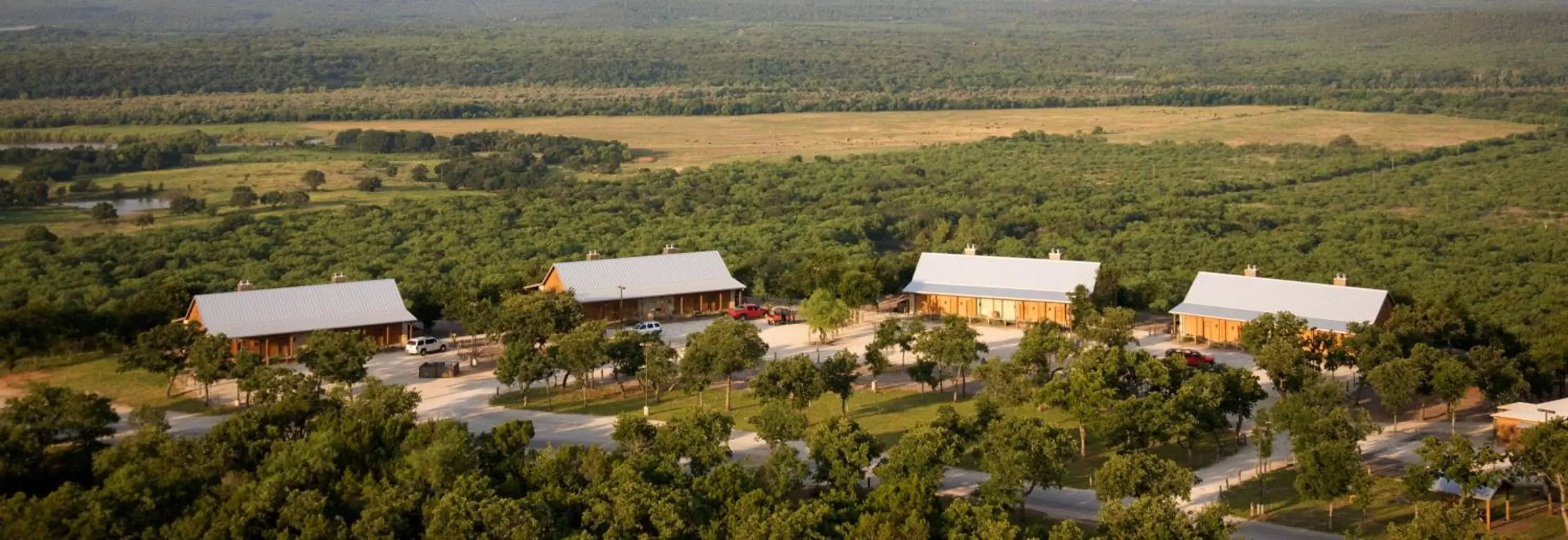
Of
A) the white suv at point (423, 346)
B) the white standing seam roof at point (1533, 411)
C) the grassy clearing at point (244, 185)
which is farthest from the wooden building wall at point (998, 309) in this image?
the grassy clearing at point (244, 185)

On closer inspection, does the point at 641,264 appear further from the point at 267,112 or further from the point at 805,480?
the point at 267,112

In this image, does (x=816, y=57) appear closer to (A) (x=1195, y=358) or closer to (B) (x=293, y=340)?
(B) (x=293, y=340)

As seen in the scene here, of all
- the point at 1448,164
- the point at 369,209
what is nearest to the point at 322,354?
the point at 369,209

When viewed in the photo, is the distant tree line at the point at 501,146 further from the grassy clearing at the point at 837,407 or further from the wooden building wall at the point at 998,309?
the grassy clearing at the point at 837,407

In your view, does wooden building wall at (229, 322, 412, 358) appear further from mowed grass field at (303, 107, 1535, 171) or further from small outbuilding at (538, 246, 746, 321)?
mowed grass field at (303, 107, 1535, 171)

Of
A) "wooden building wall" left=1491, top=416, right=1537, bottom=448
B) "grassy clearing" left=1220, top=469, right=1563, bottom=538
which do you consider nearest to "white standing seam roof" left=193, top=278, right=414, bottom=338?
"grassy clearing" left=1220, top=469, right=1563, bottom=538

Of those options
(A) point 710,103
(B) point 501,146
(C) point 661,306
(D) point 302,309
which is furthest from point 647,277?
(A) point 710,103
